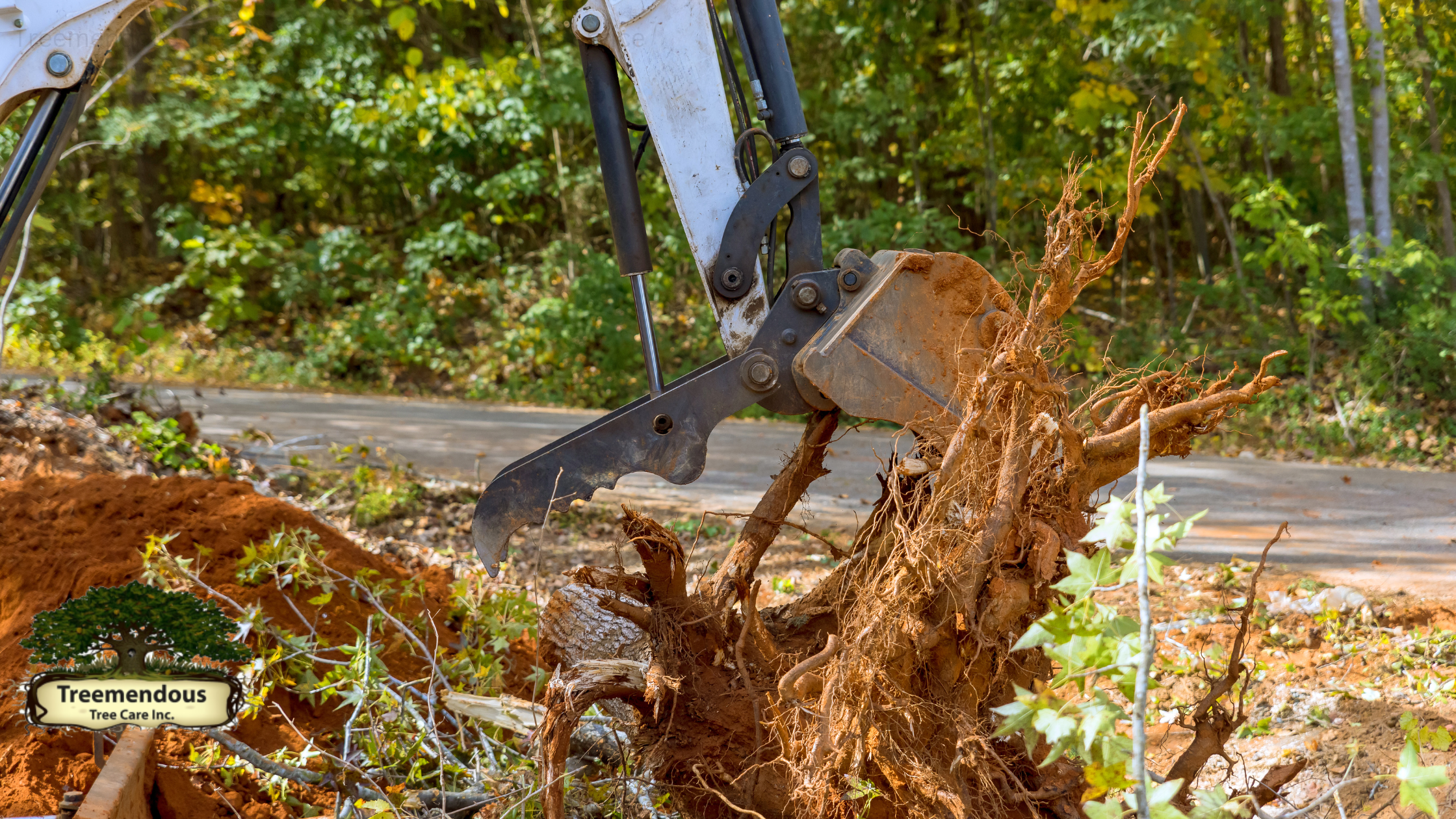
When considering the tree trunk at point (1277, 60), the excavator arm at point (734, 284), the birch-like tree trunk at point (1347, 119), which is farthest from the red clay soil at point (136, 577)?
the tree trunk at point (1277, 60)

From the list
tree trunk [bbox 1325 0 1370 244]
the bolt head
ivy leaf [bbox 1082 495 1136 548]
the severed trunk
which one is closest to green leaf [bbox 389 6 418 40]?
the bolt head

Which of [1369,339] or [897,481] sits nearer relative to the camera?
[897,481]

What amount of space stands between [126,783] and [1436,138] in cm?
1099

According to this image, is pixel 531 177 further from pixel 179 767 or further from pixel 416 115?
pixel 179 767

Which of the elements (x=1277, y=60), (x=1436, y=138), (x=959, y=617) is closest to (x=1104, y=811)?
(x=959, y=617)

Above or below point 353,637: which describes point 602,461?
above

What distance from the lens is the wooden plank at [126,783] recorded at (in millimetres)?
1984

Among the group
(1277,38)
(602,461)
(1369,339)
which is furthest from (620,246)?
(1277,38)

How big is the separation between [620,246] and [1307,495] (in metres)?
4.75

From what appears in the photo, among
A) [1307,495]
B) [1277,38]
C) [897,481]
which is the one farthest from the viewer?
[1277,38]

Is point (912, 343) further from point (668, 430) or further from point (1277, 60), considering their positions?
point (1277, 60)

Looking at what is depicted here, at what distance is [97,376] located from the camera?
5922 mm

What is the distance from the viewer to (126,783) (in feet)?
6.88

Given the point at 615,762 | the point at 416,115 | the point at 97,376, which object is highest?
Answer: the point at 416,115
